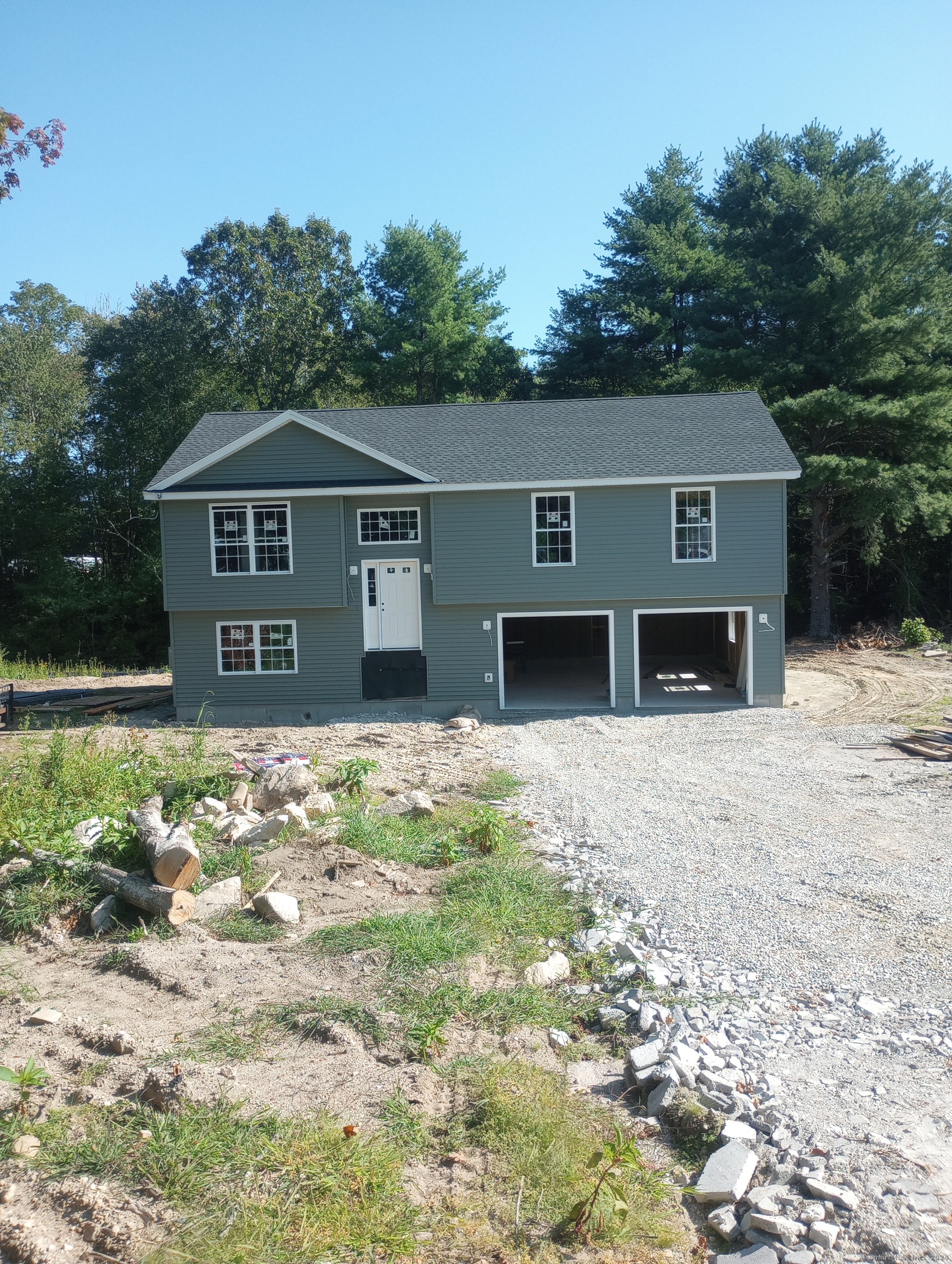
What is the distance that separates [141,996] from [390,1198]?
7.95ft

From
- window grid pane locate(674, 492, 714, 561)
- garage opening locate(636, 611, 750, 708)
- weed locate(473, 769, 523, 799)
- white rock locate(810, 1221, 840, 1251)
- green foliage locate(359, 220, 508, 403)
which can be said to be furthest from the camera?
green foliage locate(359, 220, 508, 403)

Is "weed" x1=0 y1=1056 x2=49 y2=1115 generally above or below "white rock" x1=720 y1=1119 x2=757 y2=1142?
above

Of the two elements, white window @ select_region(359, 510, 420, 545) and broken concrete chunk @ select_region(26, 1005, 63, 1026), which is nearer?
broken concrete chunk @ select_region(26, 1005, 63, 1026)

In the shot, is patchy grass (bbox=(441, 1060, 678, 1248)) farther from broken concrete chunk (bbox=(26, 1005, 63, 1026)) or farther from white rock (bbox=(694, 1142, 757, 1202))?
broken concrete chunk (bbox=(26, 1005, 63, 1026))

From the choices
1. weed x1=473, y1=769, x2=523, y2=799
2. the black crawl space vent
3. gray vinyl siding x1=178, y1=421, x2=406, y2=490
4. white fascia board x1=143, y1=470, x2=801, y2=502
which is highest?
gray vinyl siding x1=178, y1=421, x2=406, y2=490

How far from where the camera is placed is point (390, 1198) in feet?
12.6

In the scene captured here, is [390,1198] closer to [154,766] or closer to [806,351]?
[154,766]

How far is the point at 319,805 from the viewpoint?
895 centimetres

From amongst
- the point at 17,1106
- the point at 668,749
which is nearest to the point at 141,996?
the point at 17,1106

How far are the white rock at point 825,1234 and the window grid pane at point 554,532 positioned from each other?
14873 millimetres

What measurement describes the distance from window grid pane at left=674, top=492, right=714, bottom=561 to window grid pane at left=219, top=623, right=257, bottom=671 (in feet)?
28.6

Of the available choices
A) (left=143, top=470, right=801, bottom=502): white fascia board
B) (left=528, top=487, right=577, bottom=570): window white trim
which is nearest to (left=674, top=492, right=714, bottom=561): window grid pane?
(left=143, top=470, right=801, bottom=502): white fascia board

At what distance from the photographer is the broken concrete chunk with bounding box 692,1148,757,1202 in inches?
154

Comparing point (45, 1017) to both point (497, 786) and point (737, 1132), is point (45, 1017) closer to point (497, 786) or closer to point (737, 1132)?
point (737, 1132)
